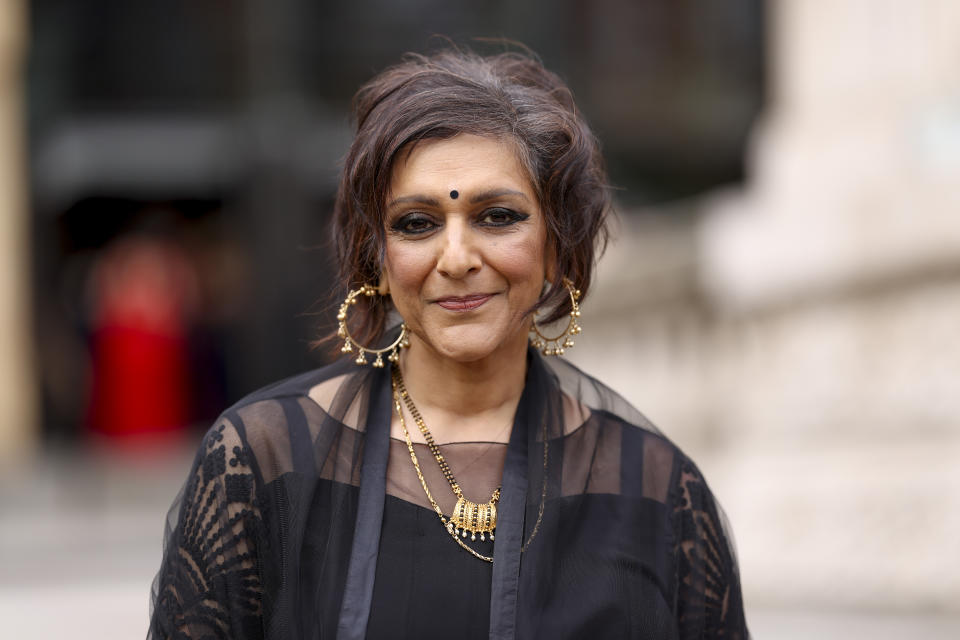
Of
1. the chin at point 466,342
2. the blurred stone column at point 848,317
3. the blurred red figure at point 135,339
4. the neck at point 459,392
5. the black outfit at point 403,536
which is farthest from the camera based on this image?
the blurred red figure at point 135,339

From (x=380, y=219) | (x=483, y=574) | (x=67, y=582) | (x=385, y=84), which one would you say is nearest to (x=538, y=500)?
(x=483, y=574)

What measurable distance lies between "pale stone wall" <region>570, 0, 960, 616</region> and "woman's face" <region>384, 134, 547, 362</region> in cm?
377

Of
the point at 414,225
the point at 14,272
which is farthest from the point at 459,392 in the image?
the point at 14,272

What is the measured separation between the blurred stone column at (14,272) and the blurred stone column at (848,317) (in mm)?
5322

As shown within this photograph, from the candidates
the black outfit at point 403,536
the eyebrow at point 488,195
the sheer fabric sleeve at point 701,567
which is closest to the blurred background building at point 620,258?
the black outfit at point 403,536

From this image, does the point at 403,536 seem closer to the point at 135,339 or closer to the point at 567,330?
the point at 567,330

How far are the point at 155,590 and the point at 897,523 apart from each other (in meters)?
4.10

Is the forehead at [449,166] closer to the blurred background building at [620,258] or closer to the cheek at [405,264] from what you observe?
the cheek at [405,264]

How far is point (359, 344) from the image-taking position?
2682 millimetres

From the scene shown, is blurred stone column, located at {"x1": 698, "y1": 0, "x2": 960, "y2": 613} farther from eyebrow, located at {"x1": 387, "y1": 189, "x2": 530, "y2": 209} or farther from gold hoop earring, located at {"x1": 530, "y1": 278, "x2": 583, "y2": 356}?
eyebrow, located at {"x1": 387, "y1": 189, "x2": 530, "y2": 209}

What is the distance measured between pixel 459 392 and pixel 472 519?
248 mm

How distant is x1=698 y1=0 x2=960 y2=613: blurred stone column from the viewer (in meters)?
5.95

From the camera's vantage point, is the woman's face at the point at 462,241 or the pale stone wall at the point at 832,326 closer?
the woman's face at the point at 462,241

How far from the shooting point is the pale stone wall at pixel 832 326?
5.96m
